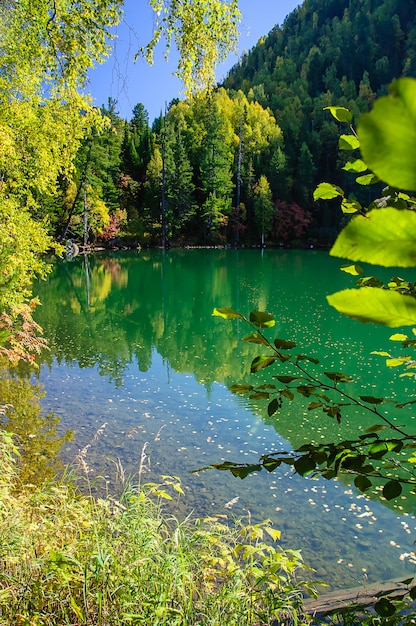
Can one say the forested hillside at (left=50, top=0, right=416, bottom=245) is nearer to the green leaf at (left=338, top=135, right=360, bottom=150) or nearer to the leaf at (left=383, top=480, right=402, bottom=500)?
the green leaf at (left=338, top=135, right=360, bottom=150)

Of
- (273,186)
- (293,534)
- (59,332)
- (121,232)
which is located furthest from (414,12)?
(293,534)

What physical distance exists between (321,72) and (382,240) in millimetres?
77009

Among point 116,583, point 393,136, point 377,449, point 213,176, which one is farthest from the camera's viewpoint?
point 213,176

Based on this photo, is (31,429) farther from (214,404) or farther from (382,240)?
(382,240)

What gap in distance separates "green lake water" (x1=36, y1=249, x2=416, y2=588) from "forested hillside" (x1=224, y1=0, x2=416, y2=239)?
97.8ft

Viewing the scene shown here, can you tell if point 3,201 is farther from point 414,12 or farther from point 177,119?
point 414,12

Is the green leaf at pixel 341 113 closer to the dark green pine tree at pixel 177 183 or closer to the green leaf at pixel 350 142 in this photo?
the green leaf at pixel 350 142

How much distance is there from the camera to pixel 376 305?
1.17 feet

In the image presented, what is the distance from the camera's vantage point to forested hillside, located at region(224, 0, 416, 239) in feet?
153

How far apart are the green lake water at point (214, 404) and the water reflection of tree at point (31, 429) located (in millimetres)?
229

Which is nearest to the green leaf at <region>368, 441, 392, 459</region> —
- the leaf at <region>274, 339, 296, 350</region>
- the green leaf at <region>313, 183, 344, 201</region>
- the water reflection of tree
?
the leaf at <region>274, 339, 296, 350</region>

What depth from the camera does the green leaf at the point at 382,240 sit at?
12.8 inches

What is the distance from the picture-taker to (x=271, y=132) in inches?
1901

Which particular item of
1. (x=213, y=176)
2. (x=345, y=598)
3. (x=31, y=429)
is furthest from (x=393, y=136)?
(x=213, y=176)
